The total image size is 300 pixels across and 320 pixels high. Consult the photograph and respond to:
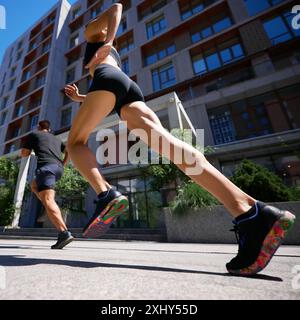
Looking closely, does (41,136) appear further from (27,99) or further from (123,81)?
(27,99)

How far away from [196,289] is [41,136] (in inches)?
107

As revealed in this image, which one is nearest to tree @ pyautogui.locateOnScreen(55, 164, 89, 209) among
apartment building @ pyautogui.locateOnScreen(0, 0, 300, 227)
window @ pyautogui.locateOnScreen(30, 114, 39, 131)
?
apartment building @ pyautogui.locateOnScreen(0, 0, 300, 227)

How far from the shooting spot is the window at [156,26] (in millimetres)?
16953

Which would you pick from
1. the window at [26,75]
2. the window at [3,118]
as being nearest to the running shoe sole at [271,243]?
the window at [3,118]

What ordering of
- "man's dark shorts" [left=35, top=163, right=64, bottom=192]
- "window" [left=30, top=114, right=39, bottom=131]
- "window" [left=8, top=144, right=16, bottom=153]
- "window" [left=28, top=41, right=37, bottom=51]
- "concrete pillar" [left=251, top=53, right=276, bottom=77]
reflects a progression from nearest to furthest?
"man's dark shorts" [left=35, top=163, right=64, bottom=192], "concrete pillar" [left=251, top=53, right=276, bottom=77], "window" [left=30, top=114, right=39, bottom=131], "window" [left=8, top=144, right=16, bottom=153], "window" [left=28, top=41, right=37, bottom=51]

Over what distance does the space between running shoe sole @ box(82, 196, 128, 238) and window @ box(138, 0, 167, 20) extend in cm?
2206

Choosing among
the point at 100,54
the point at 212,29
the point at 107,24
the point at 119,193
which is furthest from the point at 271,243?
the point at 212,29

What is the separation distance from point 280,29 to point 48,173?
1627 cm

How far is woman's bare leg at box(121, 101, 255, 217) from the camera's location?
0.95 m

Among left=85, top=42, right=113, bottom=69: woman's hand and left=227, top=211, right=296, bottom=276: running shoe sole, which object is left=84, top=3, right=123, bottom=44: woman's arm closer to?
left=85, top=42, right=113, bottom=69: woman's hand

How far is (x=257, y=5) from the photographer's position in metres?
13.5

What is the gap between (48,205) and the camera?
7.47ft

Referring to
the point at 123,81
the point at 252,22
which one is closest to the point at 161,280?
the point at 123,81

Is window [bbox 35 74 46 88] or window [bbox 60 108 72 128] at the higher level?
window [bbox 35 74 46 88]
